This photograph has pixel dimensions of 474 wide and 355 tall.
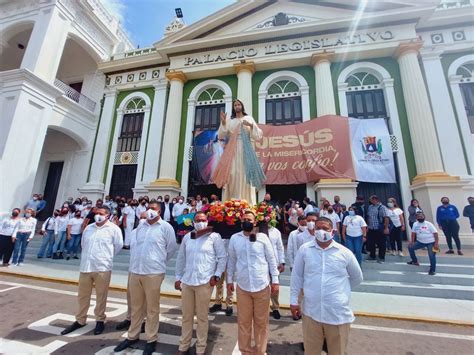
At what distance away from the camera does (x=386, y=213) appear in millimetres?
6668

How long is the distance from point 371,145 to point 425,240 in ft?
17.3

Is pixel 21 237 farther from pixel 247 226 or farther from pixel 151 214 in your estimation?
pixel 247 226

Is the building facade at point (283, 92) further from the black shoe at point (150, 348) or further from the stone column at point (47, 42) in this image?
the black shoe at point (150, 348)

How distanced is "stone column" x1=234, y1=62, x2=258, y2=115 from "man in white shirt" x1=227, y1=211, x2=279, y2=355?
9.28 meters

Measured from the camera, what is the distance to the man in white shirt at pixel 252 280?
2.66 m

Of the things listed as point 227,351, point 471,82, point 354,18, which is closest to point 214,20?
point 354,18

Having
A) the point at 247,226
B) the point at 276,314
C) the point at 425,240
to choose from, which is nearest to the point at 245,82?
the point at 425,240

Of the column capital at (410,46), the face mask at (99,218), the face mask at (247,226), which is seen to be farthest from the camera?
the column capital at (410,46)

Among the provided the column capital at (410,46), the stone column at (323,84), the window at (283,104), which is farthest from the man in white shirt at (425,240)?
the column capital at (410,46)

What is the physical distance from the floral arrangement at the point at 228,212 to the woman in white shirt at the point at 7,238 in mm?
7092

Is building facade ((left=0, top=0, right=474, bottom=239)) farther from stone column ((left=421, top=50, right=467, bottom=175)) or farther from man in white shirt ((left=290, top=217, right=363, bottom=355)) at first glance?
man in white shirt ((left=290, top=217, right=363, bottom=355))

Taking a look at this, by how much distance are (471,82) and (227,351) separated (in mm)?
14003

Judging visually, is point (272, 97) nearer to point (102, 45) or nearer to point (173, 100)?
point (173, 100)

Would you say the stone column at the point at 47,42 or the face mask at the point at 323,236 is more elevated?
the stone column at the point at 47,42
